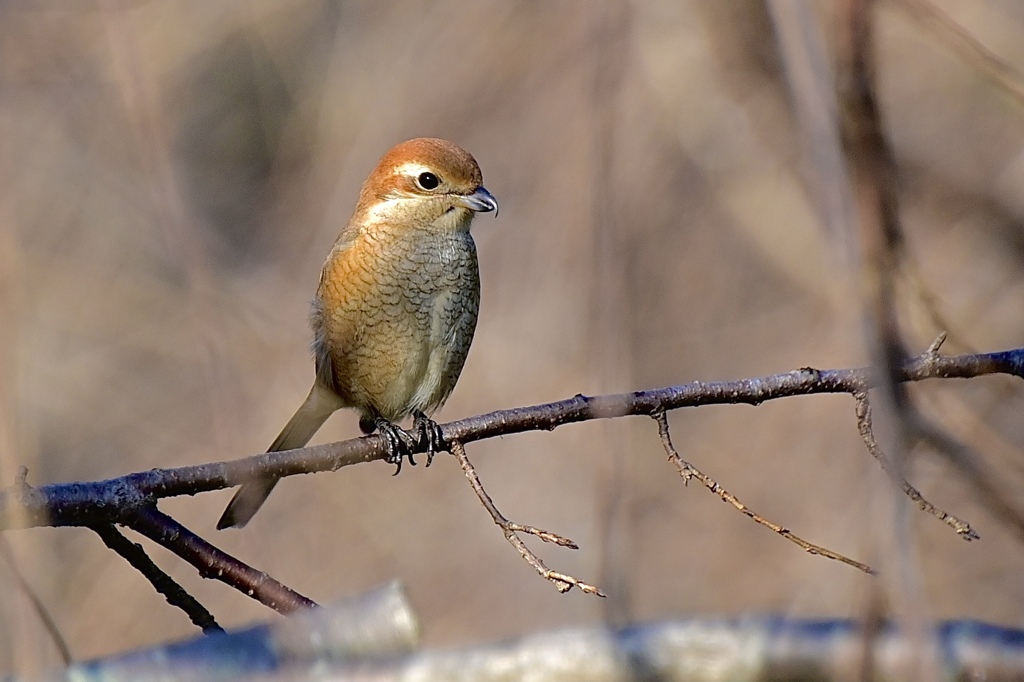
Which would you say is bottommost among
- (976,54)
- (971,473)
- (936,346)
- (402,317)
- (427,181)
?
(971,473)

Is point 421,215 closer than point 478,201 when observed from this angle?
No

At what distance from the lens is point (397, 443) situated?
3.60 meters

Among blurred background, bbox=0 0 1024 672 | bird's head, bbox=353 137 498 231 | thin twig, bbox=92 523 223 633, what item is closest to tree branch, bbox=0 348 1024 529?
thin twig, bbox=92 523 223 633

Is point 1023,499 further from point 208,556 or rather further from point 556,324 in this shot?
point 556,324

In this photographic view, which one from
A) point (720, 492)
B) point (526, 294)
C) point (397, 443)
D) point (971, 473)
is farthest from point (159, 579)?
point (526, 294)

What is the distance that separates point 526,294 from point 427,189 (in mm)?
3573

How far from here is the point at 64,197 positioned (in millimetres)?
8391

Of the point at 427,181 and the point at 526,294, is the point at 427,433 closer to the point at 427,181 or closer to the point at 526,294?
the point at 427,181

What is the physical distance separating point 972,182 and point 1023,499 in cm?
228

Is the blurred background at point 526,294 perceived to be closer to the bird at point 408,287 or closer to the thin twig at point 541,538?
the bird at point 408,287

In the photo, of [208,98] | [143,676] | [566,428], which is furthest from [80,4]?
[143,676]

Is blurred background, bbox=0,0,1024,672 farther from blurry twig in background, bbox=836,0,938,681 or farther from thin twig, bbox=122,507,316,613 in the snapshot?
blurry twig in background, bbox=836,0,938,681

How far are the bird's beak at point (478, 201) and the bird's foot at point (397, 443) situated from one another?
2.48 ft

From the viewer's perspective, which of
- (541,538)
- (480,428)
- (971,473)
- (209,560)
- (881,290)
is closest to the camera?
(881,290)
